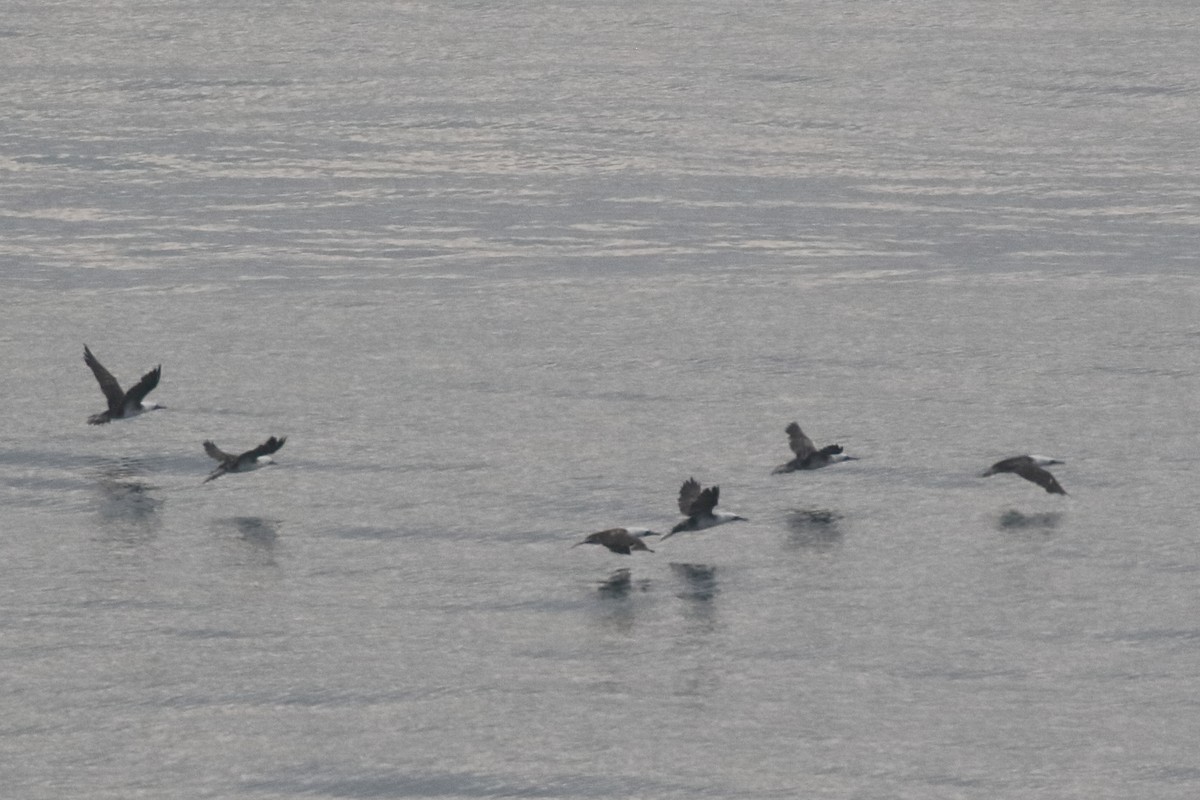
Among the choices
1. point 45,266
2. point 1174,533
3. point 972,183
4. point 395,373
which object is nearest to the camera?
point 1174,533

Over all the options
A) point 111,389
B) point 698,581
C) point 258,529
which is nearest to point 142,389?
point 111,389

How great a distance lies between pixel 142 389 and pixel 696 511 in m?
10.0

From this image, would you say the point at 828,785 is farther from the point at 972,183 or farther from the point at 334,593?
the point at 972,183

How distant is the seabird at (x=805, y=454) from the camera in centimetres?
3431

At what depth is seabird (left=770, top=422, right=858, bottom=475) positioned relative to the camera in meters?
34.3

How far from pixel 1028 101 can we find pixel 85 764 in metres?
48.1

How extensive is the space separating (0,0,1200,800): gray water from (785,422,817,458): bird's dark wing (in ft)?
2.32

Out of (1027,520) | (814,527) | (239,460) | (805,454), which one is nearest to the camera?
(814,527)

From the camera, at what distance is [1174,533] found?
1267 inches

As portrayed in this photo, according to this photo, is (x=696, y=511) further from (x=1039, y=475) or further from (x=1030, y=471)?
(x=1039, y=475)

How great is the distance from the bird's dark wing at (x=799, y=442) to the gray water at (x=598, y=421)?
2.32 feet

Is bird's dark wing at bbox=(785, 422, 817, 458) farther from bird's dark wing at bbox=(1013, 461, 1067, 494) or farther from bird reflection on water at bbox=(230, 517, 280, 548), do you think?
bird reflection on water at bbox=(230, 517, 280, 548)

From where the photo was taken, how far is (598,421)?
125ft

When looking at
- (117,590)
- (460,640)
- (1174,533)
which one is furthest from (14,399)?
(1174,533)
